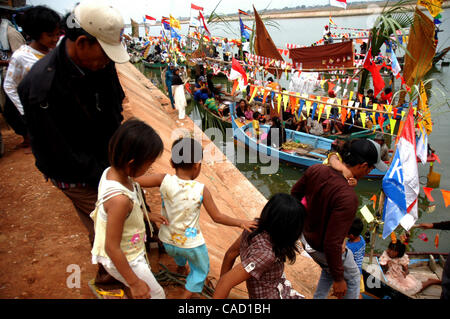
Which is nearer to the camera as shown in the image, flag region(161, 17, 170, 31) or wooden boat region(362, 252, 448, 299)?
wooden boat region(362, 252, 448, 299)

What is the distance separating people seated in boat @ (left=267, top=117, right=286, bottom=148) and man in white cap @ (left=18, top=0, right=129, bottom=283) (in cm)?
796

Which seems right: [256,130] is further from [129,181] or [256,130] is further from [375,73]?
[129,181]

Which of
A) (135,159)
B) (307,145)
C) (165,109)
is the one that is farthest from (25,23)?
(165,109)

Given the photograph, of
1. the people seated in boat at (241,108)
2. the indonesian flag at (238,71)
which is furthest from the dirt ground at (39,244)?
the people seated in boat at (241,108)

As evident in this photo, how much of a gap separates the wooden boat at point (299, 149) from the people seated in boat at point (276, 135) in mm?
256

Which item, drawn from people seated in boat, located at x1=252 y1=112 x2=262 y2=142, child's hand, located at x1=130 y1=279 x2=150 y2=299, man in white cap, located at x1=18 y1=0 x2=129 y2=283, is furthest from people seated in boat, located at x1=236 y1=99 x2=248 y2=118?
child's hand, located at x1=130 y1=279 x2=150 y2=299

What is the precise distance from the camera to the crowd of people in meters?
1.68

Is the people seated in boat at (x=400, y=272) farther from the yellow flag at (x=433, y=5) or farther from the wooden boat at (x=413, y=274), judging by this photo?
the yellow flag at (x=433, y=5)

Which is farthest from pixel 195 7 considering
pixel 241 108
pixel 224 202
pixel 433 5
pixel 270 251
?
pixel 270 251

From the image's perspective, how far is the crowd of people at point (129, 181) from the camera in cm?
168

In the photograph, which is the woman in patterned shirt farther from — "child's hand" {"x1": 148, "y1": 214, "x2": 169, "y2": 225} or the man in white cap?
the man in white cap

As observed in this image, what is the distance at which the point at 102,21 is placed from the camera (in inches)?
65.5
